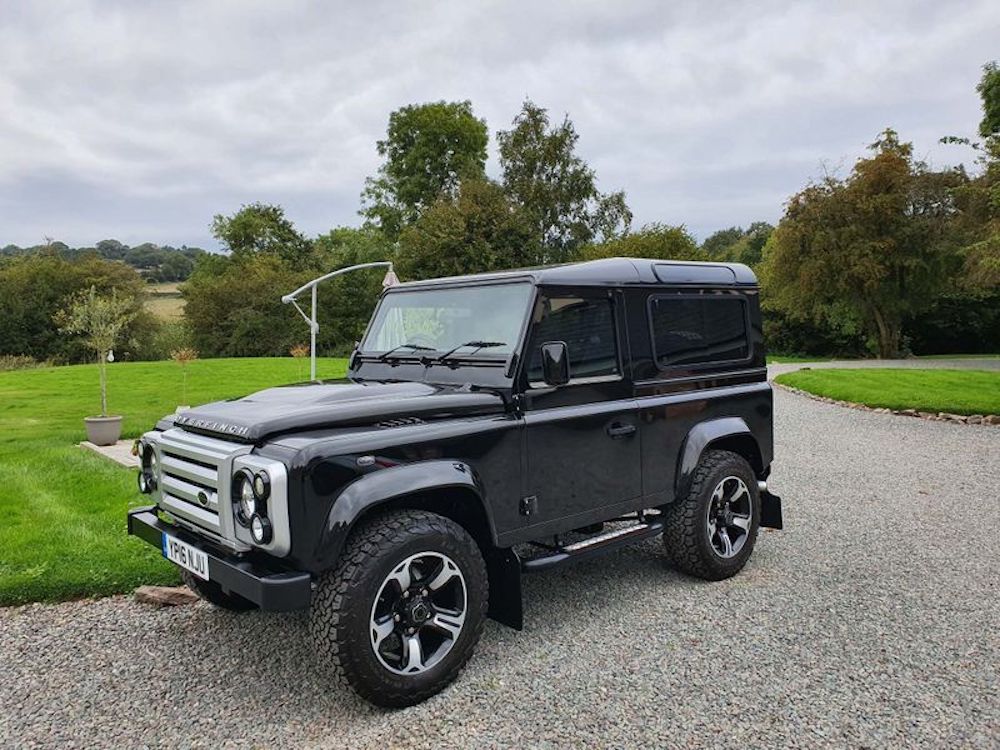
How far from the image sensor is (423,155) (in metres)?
41.3

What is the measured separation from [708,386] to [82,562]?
439 cm

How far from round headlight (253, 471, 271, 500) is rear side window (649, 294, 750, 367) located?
2.52 m

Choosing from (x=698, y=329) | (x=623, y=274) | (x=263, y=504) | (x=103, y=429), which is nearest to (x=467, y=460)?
(x=263, y=504)

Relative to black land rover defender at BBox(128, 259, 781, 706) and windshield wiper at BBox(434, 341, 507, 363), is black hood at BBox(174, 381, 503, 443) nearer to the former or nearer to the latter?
black land rover defender at BBox(128, 259, 781, 706)

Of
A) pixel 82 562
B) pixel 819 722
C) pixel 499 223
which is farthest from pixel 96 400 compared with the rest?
pixel 499 223

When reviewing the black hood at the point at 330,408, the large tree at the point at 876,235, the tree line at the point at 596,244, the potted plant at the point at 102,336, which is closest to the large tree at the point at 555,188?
the tree line at the point at 596,244

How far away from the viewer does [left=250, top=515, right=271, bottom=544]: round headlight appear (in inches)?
112

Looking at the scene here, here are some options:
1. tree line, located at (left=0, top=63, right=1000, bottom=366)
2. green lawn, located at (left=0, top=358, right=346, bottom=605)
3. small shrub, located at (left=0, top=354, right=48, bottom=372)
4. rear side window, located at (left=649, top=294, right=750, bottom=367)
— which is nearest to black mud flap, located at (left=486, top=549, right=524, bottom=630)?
rear side window, located at (left=649, top=294, right=750, bottom=367)

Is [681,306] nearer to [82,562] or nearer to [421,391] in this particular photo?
[421,391]

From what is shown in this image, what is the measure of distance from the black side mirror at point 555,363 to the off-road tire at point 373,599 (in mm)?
892

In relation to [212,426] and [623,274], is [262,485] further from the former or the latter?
[623,274]

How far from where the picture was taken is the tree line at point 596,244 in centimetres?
2695

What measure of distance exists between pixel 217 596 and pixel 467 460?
1.82 metres

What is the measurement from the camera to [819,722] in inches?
118
